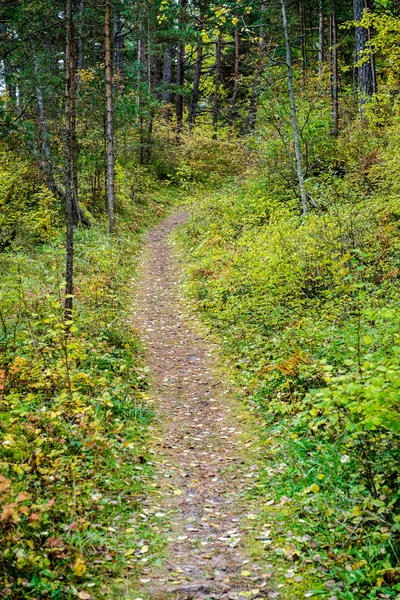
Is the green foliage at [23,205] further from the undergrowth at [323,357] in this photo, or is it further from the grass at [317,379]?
the grass at [317,379]

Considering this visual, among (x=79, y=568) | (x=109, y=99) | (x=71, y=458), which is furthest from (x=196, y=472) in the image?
(x=109, y=99)

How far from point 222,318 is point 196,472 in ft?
17.2

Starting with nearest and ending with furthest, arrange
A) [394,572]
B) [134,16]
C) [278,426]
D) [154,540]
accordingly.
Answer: [394,572]
[154,540]
[278,426]
[134,16]

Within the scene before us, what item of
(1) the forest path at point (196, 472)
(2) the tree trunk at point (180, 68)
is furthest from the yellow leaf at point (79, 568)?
(2) the tree trunk at point (180, 68)

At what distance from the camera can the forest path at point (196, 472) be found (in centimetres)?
421

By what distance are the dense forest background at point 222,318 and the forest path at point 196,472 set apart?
325 mm

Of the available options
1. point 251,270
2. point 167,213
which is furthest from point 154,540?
point 167,213

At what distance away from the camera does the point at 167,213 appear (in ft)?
84.2

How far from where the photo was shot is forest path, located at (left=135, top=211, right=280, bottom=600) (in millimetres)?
4207

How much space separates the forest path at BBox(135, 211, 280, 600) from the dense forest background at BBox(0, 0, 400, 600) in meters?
0.33

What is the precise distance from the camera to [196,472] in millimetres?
6121

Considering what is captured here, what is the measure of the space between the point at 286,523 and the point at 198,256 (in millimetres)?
12066

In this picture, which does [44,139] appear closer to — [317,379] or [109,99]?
[109,99]

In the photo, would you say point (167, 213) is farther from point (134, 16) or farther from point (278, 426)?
point (278, 426)
